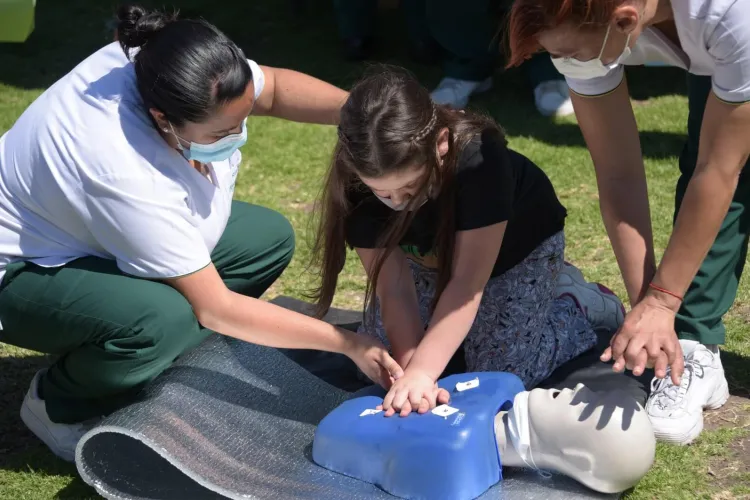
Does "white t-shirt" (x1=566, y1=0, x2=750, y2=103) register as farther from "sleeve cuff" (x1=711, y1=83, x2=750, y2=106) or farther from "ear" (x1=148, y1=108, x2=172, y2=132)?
"ear" (x1=148, y1=108, x2=172, y2=132)

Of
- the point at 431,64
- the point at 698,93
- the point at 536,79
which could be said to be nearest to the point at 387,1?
the point at 431,64

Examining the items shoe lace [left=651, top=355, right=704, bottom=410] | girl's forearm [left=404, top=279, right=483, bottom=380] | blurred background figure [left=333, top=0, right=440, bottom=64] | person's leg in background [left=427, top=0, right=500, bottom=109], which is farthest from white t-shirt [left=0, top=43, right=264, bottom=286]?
blurred background figure [left=333, top=0, right=440, bottom=64]

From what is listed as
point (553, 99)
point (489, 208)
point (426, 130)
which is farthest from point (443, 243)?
point (553, 99)

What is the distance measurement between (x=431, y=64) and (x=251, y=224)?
283 centimetres

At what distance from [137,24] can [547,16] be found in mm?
949

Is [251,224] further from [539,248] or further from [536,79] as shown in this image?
[536,79]

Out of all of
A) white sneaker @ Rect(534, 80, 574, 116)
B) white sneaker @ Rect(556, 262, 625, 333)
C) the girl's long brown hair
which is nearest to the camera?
the girl's long brown hair

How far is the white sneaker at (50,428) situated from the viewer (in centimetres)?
237

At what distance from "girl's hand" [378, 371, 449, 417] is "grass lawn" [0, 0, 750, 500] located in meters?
0.49

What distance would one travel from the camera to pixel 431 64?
17.5 feet

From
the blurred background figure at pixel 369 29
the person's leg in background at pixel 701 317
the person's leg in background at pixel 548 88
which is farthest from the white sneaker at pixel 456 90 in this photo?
the person's leg in background at pixel 701 317

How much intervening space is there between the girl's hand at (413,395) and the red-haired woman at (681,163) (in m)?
0.40

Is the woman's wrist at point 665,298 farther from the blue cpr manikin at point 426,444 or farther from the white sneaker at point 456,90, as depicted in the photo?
the white sneaker at point 456,90

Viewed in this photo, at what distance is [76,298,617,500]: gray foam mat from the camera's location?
2.03 m
